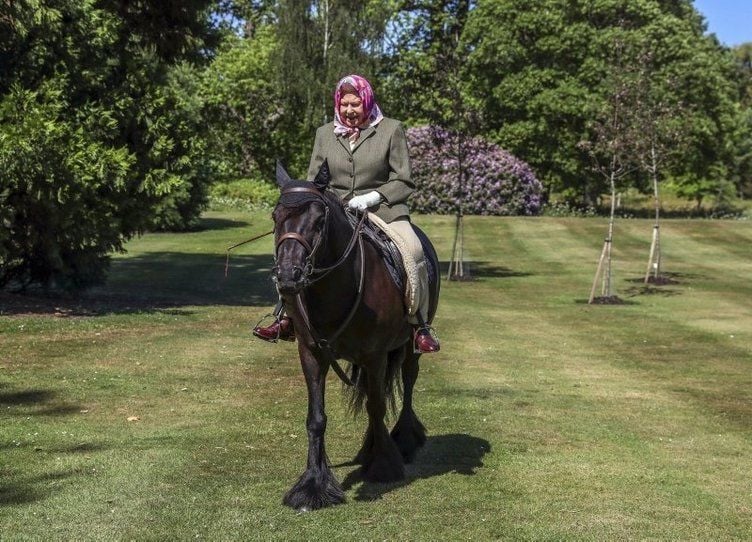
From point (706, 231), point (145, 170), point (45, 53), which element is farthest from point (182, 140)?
point (706, 231)

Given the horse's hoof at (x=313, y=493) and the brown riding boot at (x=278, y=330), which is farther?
the brown riding boot at (x=278, y=330)

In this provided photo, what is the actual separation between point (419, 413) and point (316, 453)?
4563 mm

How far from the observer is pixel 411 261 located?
9.88m

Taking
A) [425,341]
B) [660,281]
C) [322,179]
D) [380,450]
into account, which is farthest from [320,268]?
[660,281]

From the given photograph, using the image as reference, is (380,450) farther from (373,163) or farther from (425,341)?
(373,163)

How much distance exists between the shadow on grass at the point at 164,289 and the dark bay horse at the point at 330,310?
14.4 m

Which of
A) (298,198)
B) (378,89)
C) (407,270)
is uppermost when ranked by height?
(378,89)

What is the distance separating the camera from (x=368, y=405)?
972 centimetres

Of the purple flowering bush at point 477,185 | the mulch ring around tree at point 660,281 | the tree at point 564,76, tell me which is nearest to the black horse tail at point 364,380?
the mulch ring around tree at point 660,281

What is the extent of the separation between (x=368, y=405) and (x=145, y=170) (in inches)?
676

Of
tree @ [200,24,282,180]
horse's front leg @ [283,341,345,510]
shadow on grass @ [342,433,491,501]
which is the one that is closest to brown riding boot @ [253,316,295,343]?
horse's front leg @ [283,341,345,510]

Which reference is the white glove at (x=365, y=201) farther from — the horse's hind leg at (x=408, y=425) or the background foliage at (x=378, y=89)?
the background foliage at (x=378, y=89)

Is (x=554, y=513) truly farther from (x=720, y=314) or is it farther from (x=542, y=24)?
(x=542, y=24)

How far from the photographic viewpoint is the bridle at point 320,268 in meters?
7.99
